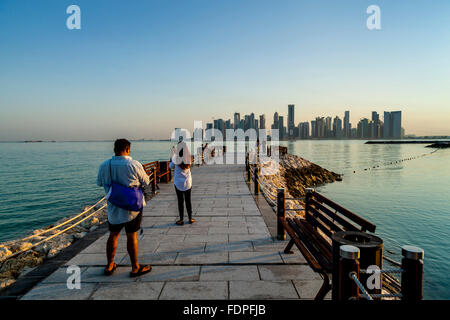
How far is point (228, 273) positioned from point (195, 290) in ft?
2.40

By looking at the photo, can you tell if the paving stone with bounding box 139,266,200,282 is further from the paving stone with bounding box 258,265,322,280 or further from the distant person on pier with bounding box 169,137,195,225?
the distant person on pier with bounding box 169,137,195,225

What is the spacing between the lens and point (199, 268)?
4.38 metres

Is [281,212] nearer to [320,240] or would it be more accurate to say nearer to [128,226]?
[320,240]

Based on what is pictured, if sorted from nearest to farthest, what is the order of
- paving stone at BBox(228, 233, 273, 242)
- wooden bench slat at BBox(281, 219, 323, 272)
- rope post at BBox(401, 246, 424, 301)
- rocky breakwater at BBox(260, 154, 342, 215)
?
rope post at BBox(401, 246, 424, 301)
wooden bench slat at BBox(281, 219, 323, 272)
paving stone at BBox(228, 233, 273, 242)
rocky breakwater at BBox(260, 154, 342, 215)

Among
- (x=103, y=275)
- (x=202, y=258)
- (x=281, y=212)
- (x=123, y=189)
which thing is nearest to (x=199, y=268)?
(x=202, y=258)

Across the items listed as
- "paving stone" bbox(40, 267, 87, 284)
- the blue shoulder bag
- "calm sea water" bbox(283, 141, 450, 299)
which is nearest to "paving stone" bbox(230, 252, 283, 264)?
the blue shoulder bag

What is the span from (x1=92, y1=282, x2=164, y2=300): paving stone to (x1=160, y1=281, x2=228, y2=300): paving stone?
143mm

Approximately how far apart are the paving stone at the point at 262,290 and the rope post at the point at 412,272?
1478mm

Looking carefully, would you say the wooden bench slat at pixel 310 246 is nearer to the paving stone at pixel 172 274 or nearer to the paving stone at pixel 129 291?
the paving stone at pixel 172 274

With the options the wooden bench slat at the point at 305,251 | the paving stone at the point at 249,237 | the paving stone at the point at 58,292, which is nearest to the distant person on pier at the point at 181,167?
the paving stone at the point at 249,237

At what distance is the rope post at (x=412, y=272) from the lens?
237 cm

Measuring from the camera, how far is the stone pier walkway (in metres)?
A: 3.63
